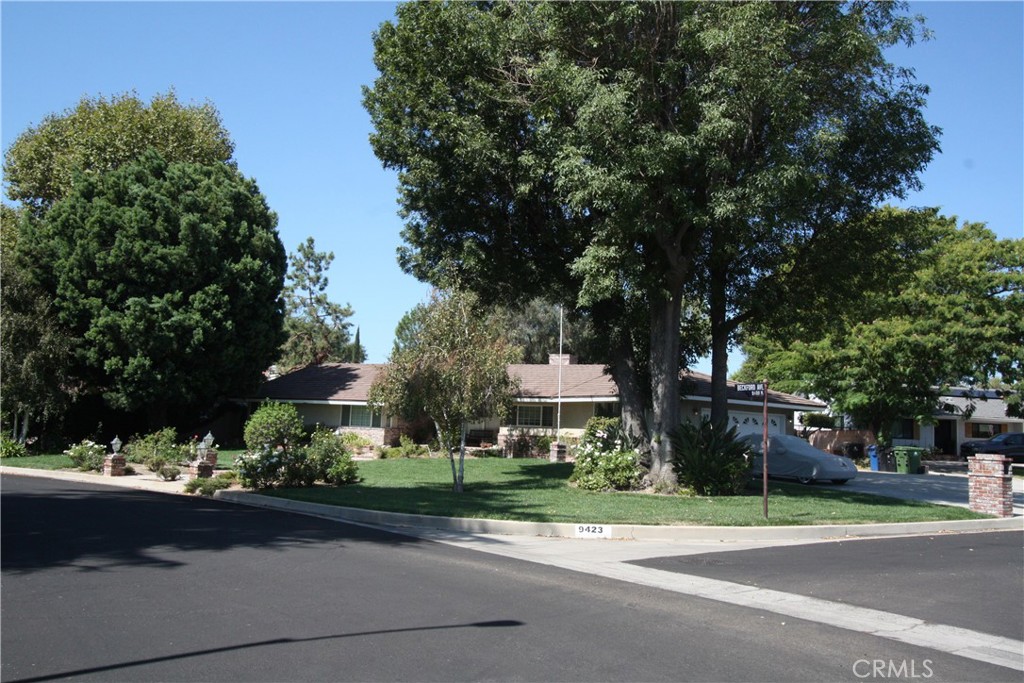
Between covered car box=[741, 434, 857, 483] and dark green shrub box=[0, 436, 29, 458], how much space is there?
26847mm

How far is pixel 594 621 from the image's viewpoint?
7684mm

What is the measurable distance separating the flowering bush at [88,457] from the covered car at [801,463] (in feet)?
65.3

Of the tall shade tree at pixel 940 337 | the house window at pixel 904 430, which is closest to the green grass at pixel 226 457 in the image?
the tall shade tree at pixel 940 337

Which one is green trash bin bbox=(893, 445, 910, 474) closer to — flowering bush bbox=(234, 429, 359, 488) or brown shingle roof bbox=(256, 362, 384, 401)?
flowering bush bbox=(234, 429, 359, 488)

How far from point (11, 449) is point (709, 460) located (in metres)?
26.3

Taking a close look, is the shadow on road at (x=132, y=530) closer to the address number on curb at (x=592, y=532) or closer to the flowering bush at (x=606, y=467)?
the address number on curb at (x=592, y=532)

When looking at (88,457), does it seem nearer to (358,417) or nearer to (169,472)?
(169,472)

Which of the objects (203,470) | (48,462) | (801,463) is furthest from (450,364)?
(48,462)

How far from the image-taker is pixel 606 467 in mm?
20672

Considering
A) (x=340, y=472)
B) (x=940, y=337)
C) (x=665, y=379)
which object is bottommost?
(x=340, y=472)

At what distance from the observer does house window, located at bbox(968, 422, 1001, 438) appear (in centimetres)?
5209

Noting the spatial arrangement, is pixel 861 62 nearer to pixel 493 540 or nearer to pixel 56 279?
pixel 493 540

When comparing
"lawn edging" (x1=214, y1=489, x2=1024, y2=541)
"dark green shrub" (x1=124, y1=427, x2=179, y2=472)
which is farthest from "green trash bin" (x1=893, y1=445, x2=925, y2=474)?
"dark green shrub" (x1=124, y1=427, x2=179, y2=472)

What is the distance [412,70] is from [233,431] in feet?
89.0
